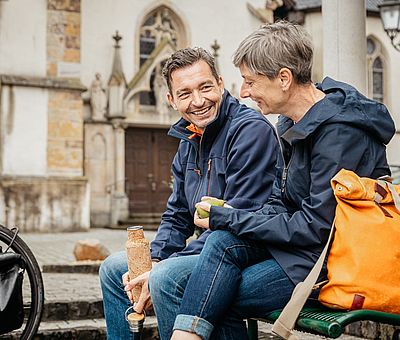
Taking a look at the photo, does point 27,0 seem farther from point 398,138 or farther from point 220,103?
point 220,103

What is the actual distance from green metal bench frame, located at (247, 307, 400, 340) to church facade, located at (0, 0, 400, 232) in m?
14.3

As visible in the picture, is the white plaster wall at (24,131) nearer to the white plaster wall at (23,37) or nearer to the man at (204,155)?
the white plaster wall at (23,37)

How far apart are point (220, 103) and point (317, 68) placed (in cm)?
1823

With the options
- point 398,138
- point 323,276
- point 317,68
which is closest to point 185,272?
point 323,276

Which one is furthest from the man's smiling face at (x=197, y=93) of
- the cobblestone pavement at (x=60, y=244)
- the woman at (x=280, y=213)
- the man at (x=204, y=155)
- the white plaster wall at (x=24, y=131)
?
the white plaster wall at (x=24, y=131)

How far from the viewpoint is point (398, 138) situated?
23.4 m

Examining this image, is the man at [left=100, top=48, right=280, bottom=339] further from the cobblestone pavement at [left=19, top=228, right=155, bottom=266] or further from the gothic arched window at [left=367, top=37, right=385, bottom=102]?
the gothic arched window at [left=367, top=37, right=385, bottom=102]

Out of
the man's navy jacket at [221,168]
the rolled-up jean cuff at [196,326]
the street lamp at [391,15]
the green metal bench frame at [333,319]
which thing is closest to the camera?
the green metal bench frame at [333,319]

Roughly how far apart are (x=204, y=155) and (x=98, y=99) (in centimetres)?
1581

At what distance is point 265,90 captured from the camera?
9.48 feet

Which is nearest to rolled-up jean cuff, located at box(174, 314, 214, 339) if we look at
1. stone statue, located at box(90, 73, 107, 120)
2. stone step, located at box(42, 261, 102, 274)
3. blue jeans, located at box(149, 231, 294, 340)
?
blue jeans, located at box(149, 231, 294, 340)

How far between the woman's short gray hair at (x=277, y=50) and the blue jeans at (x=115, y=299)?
3.70ft

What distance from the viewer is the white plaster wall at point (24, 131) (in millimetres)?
16906

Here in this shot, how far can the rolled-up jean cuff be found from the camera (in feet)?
8.99
